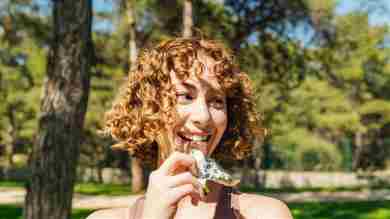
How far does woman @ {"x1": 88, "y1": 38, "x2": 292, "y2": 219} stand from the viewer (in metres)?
1.91

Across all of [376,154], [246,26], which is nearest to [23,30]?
[246,26]

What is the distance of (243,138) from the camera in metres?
2.29

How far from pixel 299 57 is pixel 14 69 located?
56.7ft

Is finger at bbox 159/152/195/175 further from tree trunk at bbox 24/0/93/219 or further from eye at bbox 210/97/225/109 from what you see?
tree trunk at bbox 24/0/93/219

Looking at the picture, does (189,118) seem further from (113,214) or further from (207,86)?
(113,214)

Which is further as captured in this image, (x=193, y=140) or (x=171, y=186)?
(x=193, y=140)

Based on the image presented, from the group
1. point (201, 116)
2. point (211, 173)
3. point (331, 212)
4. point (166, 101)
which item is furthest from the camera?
point (331, 212)

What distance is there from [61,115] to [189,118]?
3248mm

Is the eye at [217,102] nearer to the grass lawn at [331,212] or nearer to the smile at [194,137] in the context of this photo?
the smile at [194,137]

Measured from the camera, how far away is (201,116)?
189cm

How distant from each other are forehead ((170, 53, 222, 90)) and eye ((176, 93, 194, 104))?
0.04 metres

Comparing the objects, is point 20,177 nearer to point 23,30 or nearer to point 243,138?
point 23,30

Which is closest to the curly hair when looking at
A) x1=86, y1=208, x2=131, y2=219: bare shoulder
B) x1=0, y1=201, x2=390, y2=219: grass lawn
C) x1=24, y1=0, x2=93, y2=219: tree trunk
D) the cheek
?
the cheek

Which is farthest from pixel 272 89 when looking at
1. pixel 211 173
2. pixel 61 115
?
pixel 211 173
